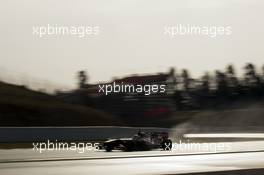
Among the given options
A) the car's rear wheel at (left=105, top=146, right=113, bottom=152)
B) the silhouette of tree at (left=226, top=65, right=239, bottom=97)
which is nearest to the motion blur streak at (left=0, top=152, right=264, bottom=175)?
the car's rear wheel at (left=105, top=146, right=113, bottom=152)

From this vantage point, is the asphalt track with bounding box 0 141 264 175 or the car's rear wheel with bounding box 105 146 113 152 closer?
the asphalt track with bounding box 0 141 264 175

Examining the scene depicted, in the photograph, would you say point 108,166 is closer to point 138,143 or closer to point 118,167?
point 118,167

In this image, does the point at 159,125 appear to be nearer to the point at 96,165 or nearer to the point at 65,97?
the point at 65,97

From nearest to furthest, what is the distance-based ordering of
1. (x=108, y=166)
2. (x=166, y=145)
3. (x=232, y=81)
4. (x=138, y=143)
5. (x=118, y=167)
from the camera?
(x=118, y=167), (x=108, y=166), (x=138, y=143), (x=166, y=145), (x=232, y=81)

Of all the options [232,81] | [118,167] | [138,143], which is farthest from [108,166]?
[232,81]

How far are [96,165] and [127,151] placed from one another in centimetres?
827

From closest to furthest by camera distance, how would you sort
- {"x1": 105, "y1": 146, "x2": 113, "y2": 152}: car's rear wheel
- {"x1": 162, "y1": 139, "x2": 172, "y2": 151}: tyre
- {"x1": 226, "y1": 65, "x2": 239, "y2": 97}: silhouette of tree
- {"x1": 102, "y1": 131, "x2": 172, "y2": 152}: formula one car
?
{"x1": 105, "y1": 146, "x2": 113, "y2": 152}: car's rear wheel < {"x1": 102, "y1": 131, "x2": 172, "y2": 152}: formula one car < {"x1": 162, "y1": 139, "x2": 172, "y2": 151}: tyre < {"x1": 226, "y1": 65, "x2": 239, "y2": 97}: silhouette of tree

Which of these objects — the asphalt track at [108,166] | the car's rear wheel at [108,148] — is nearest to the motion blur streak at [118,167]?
the asphalt track at [108,166]

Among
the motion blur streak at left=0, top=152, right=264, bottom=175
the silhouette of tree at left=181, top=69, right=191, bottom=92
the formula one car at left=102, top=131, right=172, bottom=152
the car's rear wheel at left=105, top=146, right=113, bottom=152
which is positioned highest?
the silhouette of tree at left=181, top=69, right=191, bottom=92

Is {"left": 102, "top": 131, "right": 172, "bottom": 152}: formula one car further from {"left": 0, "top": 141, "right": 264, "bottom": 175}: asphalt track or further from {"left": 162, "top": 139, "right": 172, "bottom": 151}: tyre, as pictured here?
{"left": 0, "top": 141, "right": 264, "bottom": 175}: asphalt track

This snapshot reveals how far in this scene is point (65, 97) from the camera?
179 ft

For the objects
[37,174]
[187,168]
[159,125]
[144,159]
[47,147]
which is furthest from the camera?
[159,125]

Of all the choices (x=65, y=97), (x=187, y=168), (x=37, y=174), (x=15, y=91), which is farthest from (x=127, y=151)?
(x=15, y=91)

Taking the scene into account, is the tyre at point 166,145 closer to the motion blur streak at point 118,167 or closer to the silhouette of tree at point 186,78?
the motion blur streak at point 118,167
